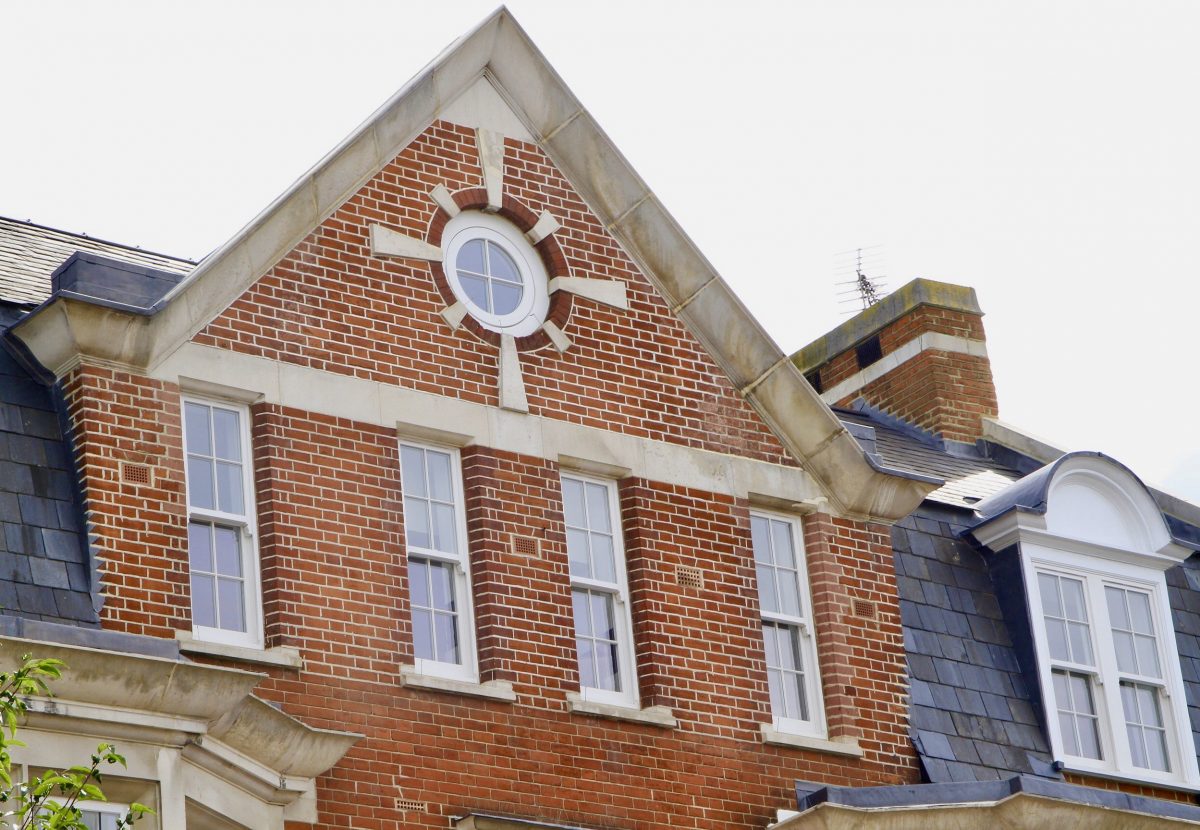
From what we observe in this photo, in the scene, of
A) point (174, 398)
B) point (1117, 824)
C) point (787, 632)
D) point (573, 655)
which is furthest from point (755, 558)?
point (174, 398)

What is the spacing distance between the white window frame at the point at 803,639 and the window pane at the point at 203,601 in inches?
201

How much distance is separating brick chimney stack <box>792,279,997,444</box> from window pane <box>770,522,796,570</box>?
616 centimetres

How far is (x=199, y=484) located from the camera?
18.4 meters

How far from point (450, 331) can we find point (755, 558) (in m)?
3.35

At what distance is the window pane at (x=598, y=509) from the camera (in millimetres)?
20734

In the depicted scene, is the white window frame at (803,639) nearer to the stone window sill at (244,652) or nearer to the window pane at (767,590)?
the window pane at (767,590)

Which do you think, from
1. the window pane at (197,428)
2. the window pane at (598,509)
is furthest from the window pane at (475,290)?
the window pane at (197,428)

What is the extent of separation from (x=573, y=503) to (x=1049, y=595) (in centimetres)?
531

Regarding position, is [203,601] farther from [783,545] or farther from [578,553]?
[783,545]

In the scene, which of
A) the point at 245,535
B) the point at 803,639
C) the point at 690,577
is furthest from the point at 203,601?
the point at 803,639

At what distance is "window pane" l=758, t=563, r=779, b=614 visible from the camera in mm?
21469

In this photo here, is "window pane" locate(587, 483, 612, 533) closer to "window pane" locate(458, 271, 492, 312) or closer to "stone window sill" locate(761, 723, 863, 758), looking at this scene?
"window pane" locate(458, 271, 492, 312)

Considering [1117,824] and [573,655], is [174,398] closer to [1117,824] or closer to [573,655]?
[573,655]

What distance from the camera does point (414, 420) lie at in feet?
64.6
